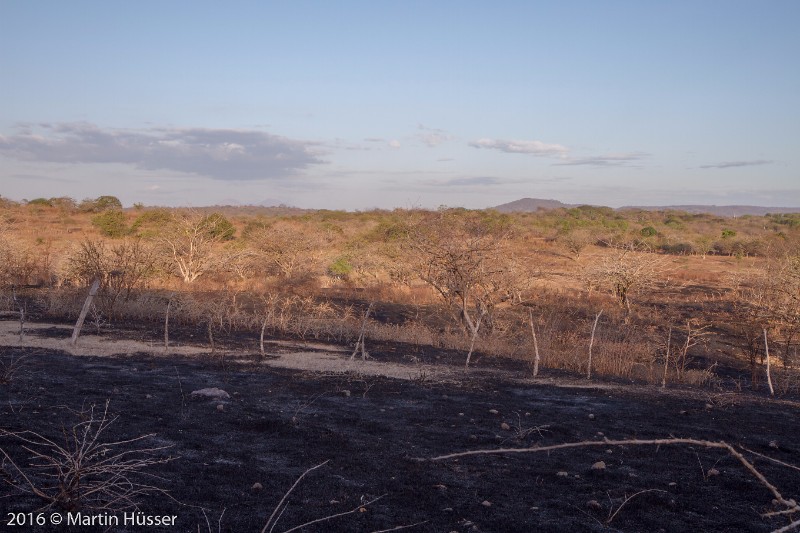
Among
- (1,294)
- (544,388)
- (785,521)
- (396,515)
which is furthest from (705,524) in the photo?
(1,294)

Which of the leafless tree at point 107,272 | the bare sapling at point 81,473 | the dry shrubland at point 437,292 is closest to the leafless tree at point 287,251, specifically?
the dry shrubland at point 437,292

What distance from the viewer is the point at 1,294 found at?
55.5 ft

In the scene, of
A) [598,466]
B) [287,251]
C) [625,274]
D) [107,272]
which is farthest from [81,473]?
[287,251]

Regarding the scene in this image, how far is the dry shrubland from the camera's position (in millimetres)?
15445

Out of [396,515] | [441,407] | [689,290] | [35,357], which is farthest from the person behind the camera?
[689,290]

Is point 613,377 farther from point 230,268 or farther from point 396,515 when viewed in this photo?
point 230,268

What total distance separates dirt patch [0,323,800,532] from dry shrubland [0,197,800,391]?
206 cm

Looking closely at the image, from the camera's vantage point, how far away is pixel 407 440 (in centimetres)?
683

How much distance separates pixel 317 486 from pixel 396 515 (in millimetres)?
810

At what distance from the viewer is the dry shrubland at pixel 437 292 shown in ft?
50.7

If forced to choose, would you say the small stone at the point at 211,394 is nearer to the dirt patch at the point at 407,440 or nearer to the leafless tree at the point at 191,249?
the dirt patch at the point at 407,440

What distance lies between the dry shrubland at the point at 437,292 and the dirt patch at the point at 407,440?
2065mm

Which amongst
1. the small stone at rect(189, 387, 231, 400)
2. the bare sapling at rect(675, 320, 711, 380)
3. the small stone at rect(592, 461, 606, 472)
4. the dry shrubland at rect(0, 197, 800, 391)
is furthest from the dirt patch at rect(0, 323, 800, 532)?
the dry shrubland at rect(0, 197, 800, 391)

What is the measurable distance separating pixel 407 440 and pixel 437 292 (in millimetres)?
16272
